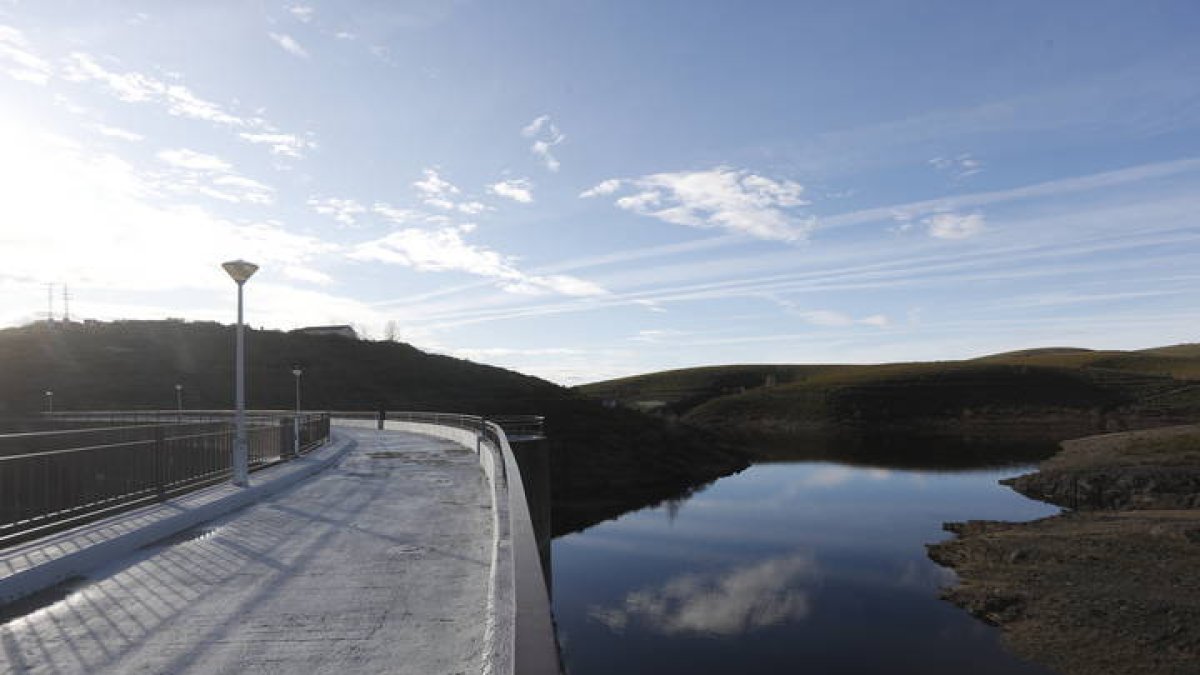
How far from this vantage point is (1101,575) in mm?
23141

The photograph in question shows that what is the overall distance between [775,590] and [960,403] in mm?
100747

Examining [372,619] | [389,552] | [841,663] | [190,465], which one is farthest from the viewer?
[841,663]

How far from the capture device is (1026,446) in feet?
260

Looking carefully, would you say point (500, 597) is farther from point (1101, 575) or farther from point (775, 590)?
point (1101, 575)

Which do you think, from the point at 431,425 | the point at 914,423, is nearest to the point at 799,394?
the point at 914,423

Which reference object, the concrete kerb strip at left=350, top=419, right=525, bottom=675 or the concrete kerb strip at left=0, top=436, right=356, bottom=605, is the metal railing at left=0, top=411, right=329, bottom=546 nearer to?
the concrete kerb strip at left=0, top=436, right=356, bottom=605

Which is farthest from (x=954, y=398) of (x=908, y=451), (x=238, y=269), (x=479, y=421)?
(x=238, y=269)

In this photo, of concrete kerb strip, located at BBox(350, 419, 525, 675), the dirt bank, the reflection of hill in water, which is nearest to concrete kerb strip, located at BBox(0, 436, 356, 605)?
concrete kerb strip, located at BBox(350, 419, 525, 675)

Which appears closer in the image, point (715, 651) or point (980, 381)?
point (715, 651)

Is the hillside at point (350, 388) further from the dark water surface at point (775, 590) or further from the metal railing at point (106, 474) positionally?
the metal railing at point (106, 474)

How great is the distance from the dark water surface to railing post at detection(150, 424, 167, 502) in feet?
39.7

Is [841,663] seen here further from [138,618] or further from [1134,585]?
[138,618]

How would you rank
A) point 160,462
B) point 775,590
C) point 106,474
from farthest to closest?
point 775,590 → point 160,462 → point 106,474

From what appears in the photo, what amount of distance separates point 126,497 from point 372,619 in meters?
7.82
